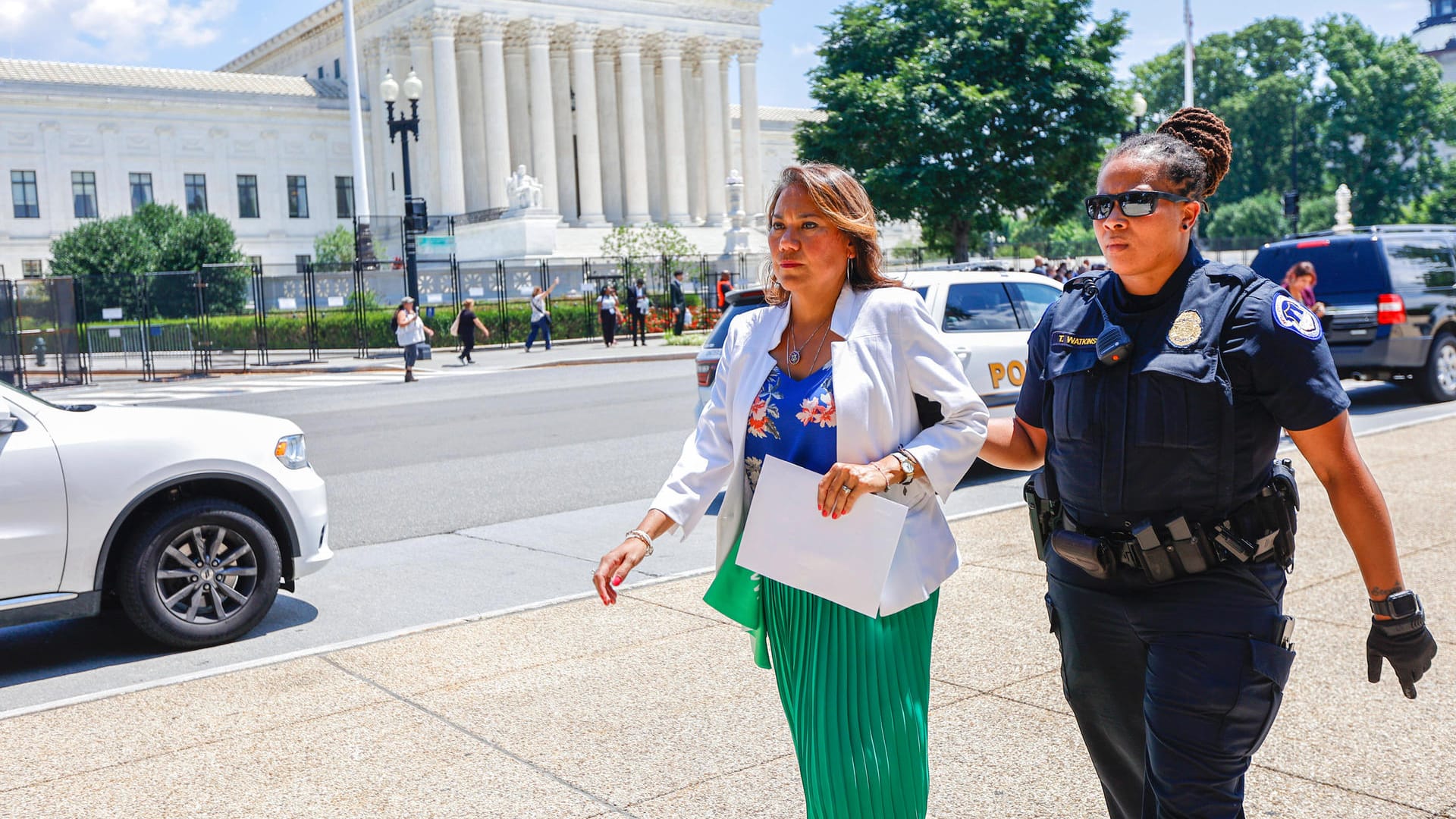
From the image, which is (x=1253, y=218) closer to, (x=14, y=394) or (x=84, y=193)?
(x=84, y=193)

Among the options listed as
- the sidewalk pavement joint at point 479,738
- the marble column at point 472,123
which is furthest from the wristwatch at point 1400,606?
the marble column at point 472,123

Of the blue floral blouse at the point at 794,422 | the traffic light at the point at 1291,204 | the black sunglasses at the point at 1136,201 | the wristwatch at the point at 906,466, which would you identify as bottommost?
the wristwatch at the point at 906,466

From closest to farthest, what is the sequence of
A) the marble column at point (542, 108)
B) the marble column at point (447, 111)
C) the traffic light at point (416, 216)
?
the traffic light at point (416, 216) < the marble column at point (447, 111) < the marble column at point (542, 108)

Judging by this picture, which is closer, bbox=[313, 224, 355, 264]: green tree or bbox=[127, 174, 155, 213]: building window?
bbox=[313, 224, 355, 264]: green tree

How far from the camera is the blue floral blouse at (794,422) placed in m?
3.12

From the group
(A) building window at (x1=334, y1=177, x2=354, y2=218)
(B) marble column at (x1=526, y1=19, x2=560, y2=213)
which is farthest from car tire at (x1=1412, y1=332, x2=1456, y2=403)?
(A) building window at (x1=334, y1=177, x2=354, y2=218)

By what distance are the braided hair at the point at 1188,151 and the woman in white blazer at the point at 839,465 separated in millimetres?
637

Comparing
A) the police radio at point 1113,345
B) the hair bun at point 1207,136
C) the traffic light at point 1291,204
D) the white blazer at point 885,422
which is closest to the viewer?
the police radio at point 1113,345

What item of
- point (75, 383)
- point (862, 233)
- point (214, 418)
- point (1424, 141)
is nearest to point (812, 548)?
point (862, 233)

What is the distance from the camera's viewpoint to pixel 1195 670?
2.75 metres

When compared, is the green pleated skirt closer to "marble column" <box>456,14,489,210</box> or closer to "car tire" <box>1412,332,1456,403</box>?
"car tire" <box>1412,332,1456,403</box>

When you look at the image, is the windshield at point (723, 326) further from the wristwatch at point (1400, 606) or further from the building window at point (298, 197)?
the building window at point (298, 197)

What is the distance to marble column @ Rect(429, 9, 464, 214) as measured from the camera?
68.2 meters

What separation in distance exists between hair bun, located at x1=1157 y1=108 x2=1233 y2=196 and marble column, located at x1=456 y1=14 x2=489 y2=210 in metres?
72.6
